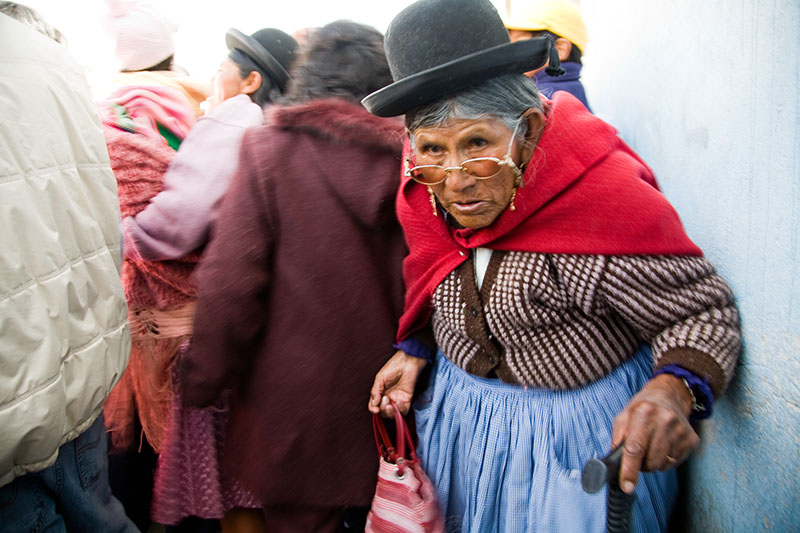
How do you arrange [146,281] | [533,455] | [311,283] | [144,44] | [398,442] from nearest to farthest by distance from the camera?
[533,455] < [398,442] < [311,283] < [146,281] < [144,44]

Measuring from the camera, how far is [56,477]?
1.51 meters

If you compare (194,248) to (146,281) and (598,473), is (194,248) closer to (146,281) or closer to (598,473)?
(146,281)

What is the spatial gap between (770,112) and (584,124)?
39 cm

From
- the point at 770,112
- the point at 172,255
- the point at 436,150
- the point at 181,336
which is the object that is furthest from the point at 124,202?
the point at 770,112

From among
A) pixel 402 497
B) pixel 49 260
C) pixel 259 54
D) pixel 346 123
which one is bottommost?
pixel 402 497

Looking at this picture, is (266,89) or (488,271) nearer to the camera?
(488,271)

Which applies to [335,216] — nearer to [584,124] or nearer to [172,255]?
[172,255]

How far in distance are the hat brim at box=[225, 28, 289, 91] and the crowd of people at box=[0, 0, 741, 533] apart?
1.55 ft

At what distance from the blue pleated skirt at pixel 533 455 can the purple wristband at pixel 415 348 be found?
15cm

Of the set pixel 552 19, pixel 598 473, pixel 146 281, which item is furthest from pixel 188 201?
pixel 552 19

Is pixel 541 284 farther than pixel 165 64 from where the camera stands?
No

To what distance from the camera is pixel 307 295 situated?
5.74 feet

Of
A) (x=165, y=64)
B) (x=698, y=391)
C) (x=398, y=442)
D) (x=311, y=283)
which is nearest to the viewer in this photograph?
(x=698, y=391)

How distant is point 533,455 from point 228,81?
6.90 feet
